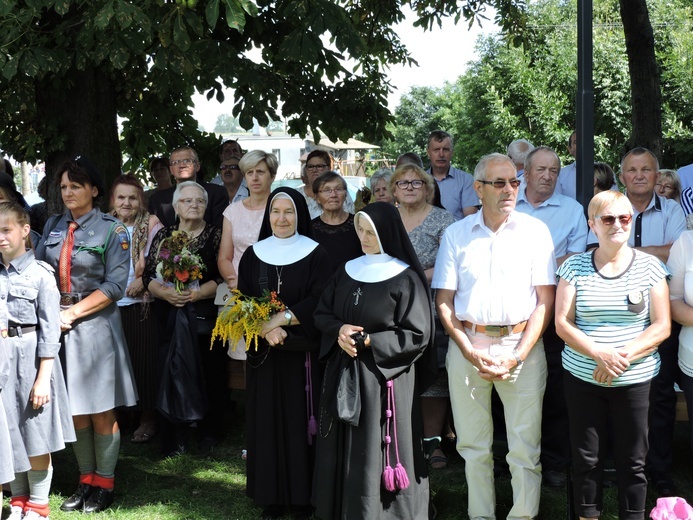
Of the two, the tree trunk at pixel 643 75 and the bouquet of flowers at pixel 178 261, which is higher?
the tree trunk at pixel 643 75

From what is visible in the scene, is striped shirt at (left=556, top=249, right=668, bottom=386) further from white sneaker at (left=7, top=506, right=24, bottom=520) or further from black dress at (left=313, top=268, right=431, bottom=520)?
white sneaker at (left=7, top=506, right=24, bottom=520)

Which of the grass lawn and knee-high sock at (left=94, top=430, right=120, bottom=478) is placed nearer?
the grass lawn

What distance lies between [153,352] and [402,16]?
6.39 m

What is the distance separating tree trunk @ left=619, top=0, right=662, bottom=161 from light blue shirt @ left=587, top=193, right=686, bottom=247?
14.1 feet

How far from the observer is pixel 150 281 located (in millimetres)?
6598

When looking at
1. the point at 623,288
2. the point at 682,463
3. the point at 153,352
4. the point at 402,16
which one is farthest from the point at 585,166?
the point at 402,16

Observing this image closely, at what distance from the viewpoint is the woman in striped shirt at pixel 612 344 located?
4.50 meters

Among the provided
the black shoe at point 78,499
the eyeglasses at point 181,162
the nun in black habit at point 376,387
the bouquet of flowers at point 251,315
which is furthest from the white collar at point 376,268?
the eyeglasses at point 181,162

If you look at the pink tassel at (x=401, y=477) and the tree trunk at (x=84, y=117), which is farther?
the tree trunk at (x=84, y=117)

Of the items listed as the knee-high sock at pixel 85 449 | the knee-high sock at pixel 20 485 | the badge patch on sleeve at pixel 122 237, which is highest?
the badge patch on sleeve at pixel 122 237

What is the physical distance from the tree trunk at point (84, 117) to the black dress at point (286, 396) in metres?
3.97

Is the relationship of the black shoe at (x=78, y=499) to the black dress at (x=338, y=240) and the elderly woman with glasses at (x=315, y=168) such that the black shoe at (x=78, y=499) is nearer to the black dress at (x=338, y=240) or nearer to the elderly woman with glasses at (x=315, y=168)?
the black dress at (x=338, y=240)

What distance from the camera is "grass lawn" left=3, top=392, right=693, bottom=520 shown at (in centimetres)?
545

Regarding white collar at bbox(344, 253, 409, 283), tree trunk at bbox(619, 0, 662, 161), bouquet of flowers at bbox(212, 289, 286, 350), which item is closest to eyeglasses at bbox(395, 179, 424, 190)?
white collar at bbox(344, 253, 409, 283)
